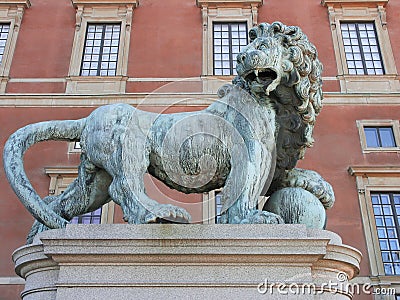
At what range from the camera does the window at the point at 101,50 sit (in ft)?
52.3

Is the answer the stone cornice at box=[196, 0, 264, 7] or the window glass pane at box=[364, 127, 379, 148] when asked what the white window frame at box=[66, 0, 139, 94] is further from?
the window glass pane at box=[364, 127, 379, 148]

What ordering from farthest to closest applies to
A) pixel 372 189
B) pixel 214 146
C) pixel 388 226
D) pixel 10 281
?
pixel 372 189
pixel 388 226
pixel 10 281
pixel 214 146

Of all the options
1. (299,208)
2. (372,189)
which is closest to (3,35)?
(372,189)

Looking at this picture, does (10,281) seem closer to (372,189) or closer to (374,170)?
(372,189)

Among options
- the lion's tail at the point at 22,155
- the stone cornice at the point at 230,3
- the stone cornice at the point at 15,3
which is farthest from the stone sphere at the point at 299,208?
the stone cornice at the point at 15,3

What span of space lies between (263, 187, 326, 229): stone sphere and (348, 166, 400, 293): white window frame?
1004 centimetres

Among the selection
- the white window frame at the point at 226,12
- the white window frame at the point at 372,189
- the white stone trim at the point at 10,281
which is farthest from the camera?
the white window frame at the point at 226,12

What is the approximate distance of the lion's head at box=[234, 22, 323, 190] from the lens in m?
3.30

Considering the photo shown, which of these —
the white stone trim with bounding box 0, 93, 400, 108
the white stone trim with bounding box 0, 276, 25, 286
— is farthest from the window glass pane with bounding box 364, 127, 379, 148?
the white stone trim with bounding box 0, 276, 25, 286

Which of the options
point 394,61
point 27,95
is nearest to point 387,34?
point 394,61

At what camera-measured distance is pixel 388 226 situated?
515 inches

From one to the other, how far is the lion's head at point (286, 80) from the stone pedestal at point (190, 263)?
88 cm

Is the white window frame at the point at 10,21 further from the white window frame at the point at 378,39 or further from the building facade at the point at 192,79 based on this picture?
the white window frame at the point at 378,39

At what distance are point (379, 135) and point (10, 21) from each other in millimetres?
13805
